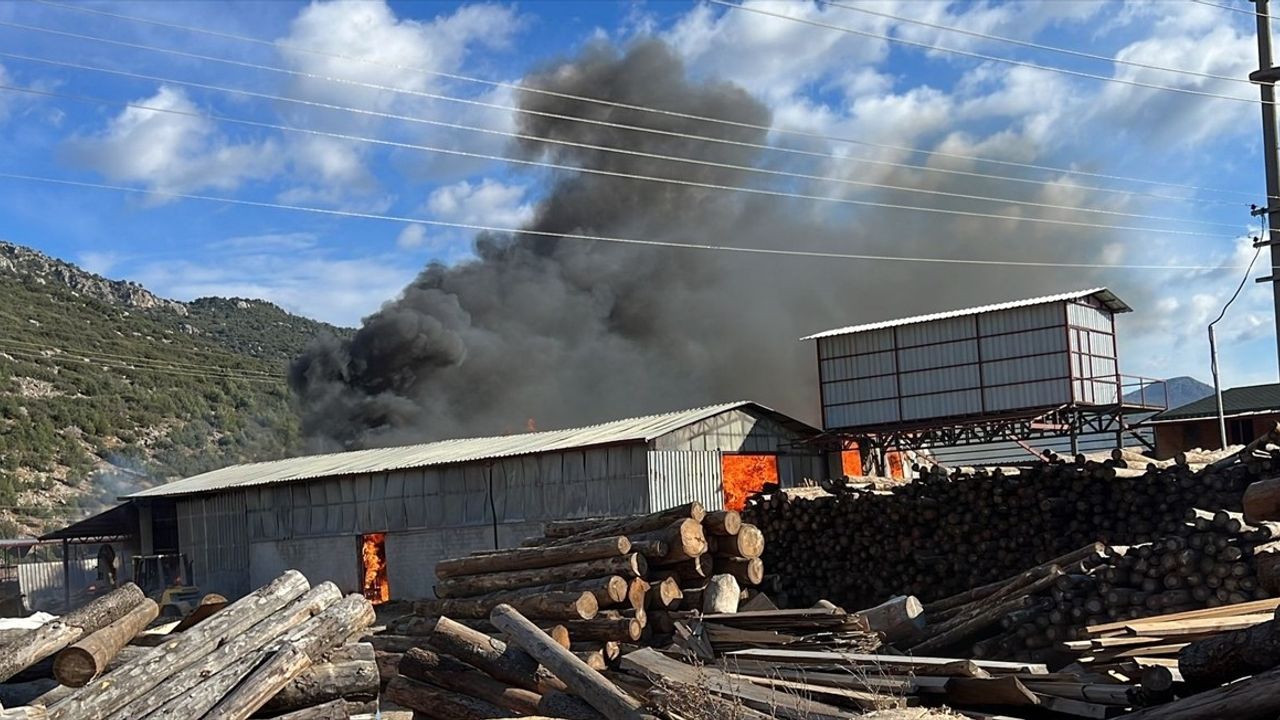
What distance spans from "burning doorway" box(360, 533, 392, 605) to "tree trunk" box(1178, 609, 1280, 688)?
24.7 meters

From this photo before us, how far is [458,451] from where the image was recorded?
3042 centimetres

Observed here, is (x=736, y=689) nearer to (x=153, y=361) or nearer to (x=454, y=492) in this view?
(x=454, y=492)

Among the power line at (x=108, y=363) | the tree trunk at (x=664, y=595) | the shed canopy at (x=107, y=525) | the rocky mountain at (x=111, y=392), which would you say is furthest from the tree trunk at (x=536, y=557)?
the power line at (x=108, y=363)

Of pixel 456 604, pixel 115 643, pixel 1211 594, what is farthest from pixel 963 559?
pixel 115 643

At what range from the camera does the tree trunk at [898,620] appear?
13.9 metres

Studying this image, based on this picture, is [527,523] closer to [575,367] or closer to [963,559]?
[963,559]

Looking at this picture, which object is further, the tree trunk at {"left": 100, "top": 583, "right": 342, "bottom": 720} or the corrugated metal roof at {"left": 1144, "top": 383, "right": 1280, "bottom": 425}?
the corrugated metal roof at {"left": 1144, "top": 383, "right": 1280, "bottom": 425}

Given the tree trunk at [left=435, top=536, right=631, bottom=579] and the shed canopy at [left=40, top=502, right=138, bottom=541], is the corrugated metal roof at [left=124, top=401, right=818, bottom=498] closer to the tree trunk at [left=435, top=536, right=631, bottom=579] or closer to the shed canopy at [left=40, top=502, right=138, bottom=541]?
the shed canopy at [left=40, top=502, right=138, bottom=541]

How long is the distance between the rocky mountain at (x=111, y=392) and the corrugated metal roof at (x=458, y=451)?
19.9m

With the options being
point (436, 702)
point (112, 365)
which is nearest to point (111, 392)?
point (112, 365)

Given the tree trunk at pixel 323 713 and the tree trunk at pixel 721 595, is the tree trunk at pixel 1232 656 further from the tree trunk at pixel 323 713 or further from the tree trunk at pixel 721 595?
the tree trunk at pixel 721 595

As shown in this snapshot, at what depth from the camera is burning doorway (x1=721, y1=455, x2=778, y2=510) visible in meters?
28.1

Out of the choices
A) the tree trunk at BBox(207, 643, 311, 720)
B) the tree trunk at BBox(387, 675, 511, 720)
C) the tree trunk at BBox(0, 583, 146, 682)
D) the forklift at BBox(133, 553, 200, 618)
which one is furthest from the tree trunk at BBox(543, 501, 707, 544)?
the forklift at BBox(133, 553, 200, 618)

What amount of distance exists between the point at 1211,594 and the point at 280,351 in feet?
273
